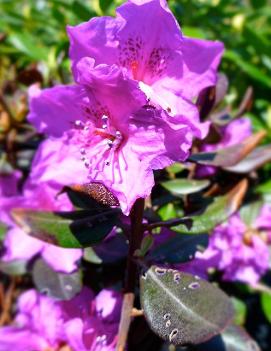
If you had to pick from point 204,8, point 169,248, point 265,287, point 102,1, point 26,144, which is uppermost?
point 102,1

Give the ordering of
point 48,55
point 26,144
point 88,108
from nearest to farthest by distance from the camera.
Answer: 1. point 88,108
2. point 26,144
3. point 48,55

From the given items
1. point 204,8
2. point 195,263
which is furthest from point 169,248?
Result: point 204,8

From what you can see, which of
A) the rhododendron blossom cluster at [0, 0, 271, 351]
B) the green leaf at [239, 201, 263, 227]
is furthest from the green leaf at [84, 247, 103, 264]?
the green leaf at [239, 201, 263, 227]

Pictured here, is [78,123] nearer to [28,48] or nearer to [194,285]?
[194,285]

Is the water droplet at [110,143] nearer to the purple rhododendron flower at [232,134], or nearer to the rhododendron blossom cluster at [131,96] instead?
the rhododendron blossom cluster at [131,96]

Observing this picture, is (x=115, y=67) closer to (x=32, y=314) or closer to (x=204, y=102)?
(x=204, y=102)

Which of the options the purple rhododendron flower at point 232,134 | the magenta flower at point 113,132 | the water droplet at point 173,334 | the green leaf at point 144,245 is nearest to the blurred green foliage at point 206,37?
the purple rhododendron flower at point 232,134

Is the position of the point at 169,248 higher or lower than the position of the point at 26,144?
higher
